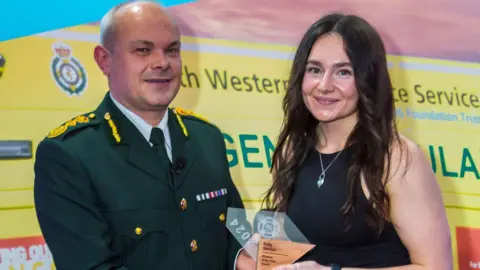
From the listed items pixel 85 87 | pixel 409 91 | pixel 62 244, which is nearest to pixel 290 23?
pixel 409 91

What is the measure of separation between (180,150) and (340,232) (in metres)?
0.53

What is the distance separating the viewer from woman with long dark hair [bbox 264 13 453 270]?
1.91 m

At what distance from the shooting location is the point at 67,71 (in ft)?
8.23

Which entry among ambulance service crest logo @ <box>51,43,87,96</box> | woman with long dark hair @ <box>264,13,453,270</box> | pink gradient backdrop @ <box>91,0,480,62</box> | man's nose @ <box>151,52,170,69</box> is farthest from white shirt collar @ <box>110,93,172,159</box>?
pink gradient backdrop @ <box>91,0,480,62</box>

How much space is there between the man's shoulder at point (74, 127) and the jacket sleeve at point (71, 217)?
0.11ft

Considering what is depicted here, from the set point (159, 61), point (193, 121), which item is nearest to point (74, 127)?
point (159, 61)

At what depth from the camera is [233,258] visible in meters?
2.07

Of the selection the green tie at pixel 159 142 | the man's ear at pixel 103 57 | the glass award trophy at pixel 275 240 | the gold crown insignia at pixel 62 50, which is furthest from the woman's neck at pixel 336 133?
the gold crown insignia at pixel 62 50

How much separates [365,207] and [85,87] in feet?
3.94

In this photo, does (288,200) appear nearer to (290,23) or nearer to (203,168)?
(203,168)

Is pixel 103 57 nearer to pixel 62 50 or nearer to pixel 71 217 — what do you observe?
pixel 71 217

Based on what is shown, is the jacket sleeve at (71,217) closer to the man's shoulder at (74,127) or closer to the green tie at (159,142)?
the man's shoulder at (74,127)

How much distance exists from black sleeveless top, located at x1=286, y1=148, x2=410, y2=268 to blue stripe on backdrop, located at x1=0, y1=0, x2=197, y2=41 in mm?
1131

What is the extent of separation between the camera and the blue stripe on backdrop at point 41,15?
2.38m
